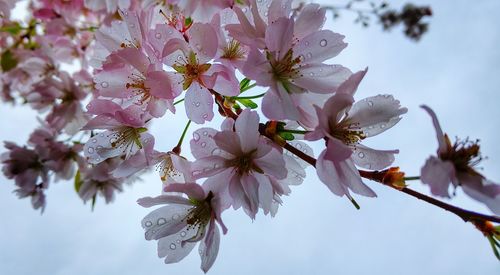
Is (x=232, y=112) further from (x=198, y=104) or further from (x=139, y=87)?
(x=139, y=87)

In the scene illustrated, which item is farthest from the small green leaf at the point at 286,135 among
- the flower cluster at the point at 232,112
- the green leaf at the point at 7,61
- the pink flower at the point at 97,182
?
the green leaf at the point at 7,61

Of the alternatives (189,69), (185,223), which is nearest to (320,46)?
(189,69)

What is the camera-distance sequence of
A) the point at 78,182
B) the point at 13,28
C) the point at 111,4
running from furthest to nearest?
the point at 78,182
the point at 13,28
the point at 111,4

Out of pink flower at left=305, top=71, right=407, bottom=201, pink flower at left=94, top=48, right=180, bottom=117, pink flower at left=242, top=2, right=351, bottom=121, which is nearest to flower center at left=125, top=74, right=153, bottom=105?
pink flower at left=94, top=48, right=180, bottom=117

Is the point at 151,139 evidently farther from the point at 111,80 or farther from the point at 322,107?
the point at 322,107

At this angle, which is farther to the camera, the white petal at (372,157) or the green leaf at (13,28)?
the green leaf at (13,28)

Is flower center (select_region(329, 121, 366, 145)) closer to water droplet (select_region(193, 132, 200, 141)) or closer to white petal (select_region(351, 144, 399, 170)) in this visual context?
white petal (select_region(351, 144, 399, 170))

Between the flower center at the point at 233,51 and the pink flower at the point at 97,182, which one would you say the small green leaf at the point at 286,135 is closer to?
the flower center at the point at 233,51
